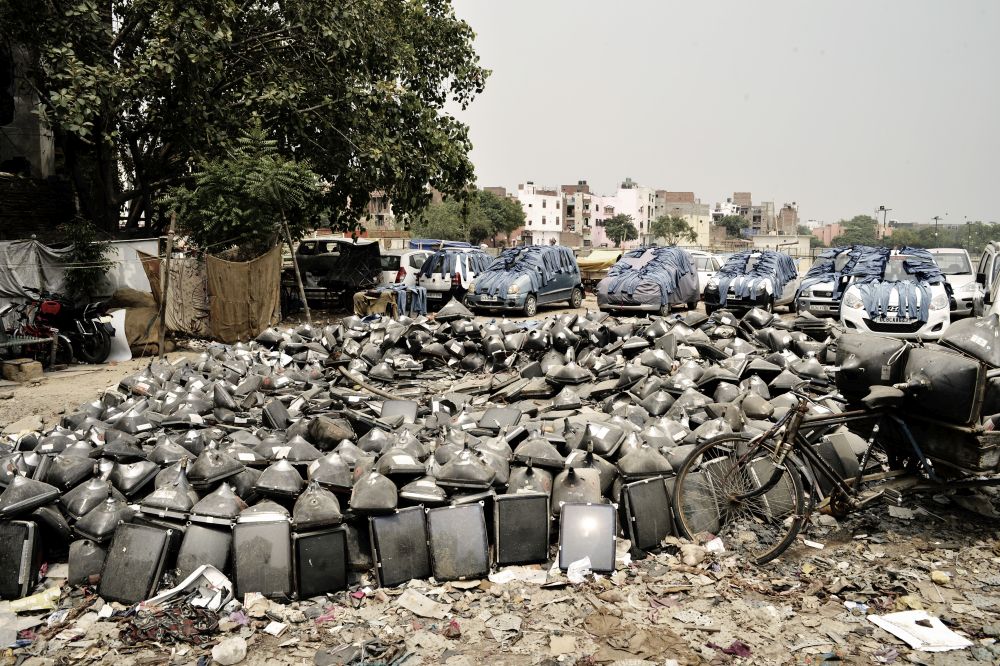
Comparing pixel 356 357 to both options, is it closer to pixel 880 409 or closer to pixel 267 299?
pixel 267 299

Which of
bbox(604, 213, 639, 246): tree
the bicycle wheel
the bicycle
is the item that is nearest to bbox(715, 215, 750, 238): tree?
bbox(604, 213, 639, 246): tree

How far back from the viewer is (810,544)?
→ 4848 mm

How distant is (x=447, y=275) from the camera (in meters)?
18.0

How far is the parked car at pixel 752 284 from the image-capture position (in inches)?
641

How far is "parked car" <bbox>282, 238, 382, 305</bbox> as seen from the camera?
18031mm

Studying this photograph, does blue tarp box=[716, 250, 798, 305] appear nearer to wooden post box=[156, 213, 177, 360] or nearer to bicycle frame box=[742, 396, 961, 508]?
wooden post box=[156, 213, 177, 360]

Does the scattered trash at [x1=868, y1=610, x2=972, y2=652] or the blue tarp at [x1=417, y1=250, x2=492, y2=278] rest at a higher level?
the blue tarp at [x1=417, y1=250, x2=492, y2=278]

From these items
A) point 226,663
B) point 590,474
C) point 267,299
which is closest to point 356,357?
point 267,299

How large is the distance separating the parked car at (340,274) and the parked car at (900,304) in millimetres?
10778

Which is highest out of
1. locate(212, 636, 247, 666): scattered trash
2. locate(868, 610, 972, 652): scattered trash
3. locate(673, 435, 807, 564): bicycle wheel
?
locate(673, 435, 807, 564): bicycle wheel

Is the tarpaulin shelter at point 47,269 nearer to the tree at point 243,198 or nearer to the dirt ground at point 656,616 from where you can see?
the tree at point 243,198

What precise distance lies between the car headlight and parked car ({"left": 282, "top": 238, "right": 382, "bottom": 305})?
34.8ft

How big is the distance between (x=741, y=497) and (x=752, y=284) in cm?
1254

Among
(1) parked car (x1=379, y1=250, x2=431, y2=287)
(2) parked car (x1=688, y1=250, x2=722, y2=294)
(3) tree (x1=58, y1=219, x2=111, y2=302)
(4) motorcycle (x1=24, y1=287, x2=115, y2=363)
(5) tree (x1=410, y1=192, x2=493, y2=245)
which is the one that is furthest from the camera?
(5) tree (x1=410, y1=192, x2=493, y2=245)
